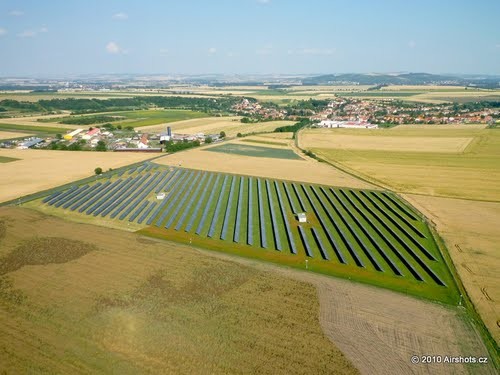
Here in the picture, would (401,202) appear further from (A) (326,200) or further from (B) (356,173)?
(B) (356,173)

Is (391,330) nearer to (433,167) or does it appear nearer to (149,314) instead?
(149,314)

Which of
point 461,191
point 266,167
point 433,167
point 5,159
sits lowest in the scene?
point 266,167

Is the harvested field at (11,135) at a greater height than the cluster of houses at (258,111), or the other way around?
the harvested field at (11,135)

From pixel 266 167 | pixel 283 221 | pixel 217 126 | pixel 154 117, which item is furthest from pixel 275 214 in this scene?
pixel 154 117

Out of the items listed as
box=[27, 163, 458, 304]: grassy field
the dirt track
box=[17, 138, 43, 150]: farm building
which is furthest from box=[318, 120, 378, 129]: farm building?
the dirt track

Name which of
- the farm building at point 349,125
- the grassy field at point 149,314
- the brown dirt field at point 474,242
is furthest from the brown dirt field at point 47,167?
the farm building at point 349,125

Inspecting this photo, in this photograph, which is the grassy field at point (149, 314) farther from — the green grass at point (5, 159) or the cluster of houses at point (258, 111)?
the cluster of houses at point (258, 111)

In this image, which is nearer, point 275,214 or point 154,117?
point 275,214

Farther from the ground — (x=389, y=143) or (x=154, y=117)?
(x=389, y=143)
